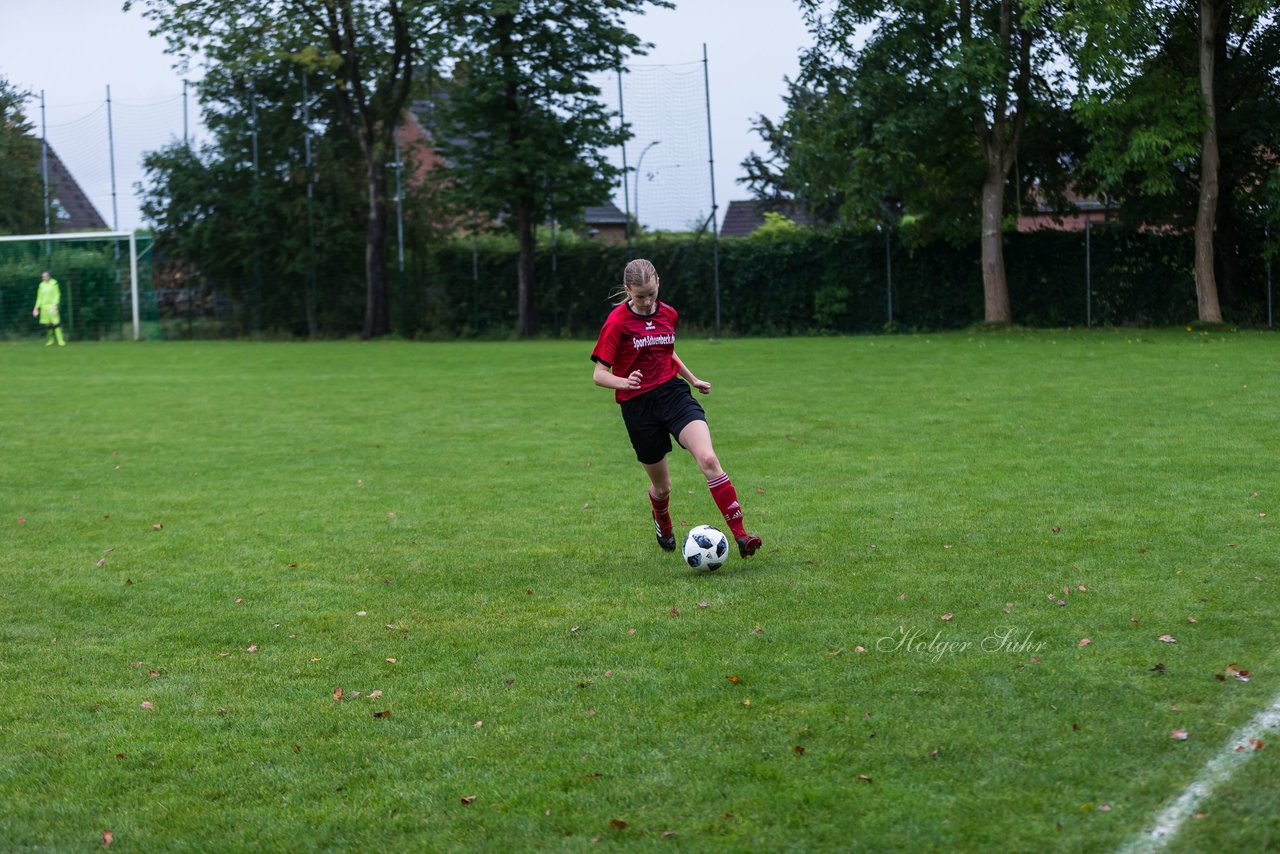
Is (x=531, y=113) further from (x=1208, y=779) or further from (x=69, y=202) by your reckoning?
(x=1208, y=779)

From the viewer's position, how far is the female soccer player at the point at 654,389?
25.2 feet

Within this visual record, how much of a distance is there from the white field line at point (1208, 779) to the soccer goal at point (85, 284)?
37.8 meters

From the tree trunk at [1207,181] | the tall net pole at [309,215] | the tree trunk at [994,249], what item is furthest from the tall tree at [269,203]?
the tree trunk at [1207,181]

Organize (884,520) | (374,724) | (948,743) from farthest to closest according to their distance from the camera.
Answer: (884,520) < (374,724) < (948,743)

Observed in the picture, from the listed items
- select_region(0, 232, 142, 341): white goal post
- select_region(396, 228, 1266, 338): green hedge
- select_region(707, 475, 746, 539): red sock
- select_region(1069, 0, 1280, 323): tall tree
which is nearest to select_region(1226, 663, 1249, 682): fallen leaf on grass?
select_region(707, 475, 746, 539): red sock

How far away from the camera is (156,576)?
25.6 feet

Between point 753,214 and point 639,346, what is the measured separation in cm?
5318

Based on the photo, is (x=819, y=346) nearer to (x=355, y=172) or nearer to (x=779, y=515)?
(x=355, y=172)

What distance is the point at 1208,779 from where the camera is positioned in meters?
4.14

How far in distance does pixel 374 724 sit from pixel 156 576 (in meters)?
3.35

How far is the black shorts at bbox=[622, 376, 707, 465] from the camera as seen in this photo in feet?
26.0

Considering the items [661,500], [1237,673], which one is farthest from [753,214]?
[1237,673]

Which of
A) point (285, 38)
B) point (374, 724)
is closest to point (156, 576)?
point (374, 724)

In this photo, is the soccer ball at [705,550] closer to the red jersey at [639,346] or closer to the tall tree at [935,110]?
the red jersey at [639,346]
